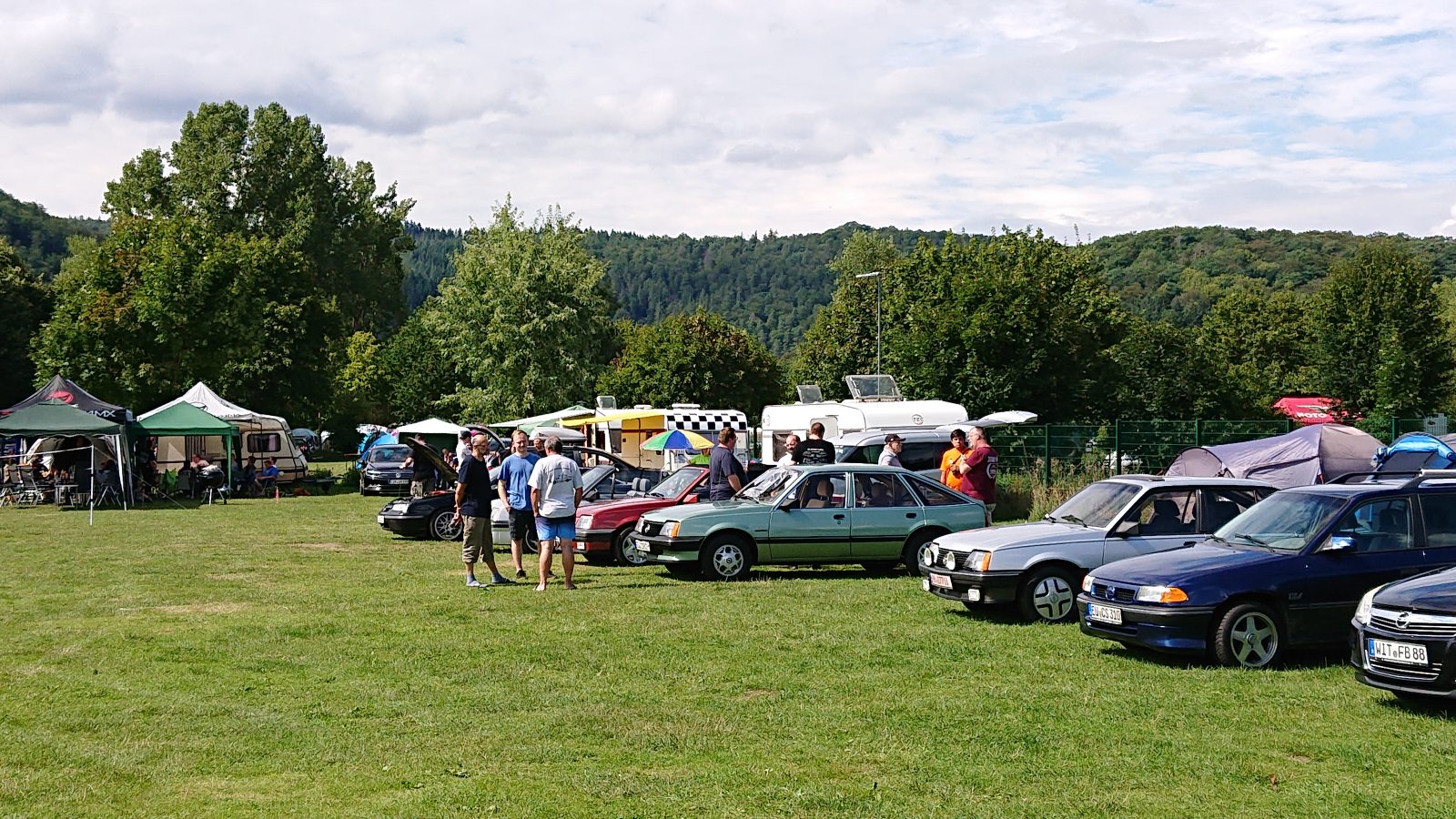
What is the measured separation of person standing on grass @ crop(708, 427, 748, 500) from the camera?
18.6 meters

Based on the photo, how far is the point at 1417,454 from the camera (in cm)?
2102

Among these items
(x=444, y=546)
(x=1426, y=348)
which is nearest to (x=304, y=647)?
(x=444, y=546)

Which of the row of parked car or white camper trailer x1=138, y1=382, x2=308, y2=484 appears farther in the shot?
white camper trailer x1=138, y1=382, x2=308, y2=484

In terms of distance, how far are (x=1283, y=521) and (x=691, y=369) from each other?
51812 mm

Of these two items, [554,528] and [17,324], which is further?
[17,324]

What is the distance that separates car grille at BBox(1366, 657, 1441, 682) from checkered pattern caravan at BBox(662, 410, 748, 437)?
89.6 feet

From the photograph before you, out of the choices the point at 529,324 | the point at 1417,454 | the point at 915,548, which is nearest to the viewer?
the point at 915,548

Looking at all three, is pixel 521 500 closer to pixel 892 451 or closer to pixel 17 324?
pixel 892 451

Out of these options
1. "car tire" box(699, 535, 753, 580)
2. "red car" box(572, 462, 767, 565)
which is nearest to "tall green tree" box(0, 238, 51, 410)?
"red car" box(572, 462, 767, 565)

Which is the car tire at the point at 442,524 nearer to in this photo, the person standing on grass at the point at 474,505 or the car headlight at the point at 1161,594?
the person standing on grass at the point at 474,505

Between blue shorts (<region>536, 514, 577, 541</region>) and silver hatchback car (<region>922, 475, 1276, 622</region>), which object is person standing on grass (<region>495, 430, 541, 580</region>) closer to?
blue shorts (<region>536, 514, 577, 541</region>)

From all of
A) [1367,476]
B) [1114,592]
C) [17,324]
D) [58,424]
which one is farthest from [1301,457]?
[17,324]

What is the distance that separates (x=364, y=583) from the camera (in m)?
16.6

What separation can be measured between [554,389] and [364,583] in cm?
3629
